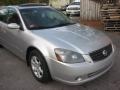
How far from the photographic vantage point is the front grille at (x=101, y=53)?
3.41 meters

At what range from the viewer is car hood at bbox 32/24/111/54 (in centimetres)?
344

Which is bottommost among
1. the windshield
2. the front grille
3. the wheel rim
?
the wheel rim

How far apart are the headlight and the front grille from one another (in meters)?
0.25

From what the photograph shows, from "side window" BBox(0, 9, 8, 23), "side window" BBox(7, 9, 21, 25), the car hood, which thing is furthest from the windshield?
"side window" BBox(0, 9, 8, 23)

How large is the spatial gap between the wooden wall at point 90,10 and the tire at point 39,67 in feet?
26.1

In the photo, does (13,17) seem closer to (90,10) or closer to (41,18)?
(41,18)

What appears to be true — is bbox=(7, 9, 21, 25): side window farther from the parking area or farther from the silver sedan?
the parking area

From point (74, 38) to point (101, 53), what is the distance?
2.01 feet

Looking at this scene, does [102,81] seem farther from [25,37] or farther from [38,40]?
[25,37]

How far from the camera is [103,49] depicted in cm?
363

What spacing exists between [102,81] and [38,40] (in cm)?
161

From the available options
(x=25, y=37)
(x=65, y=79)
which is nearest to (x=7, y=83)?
(x=25, y=37)

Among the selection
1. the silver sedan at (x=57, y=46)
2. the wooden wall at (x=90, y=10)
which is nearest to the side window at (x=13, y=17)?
the silver sedan at (x=57, y=46)

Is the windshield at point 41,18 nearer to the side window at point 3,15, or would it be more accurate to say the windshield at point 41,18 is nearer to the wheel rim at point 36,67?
the wheel rim at point 36,67
